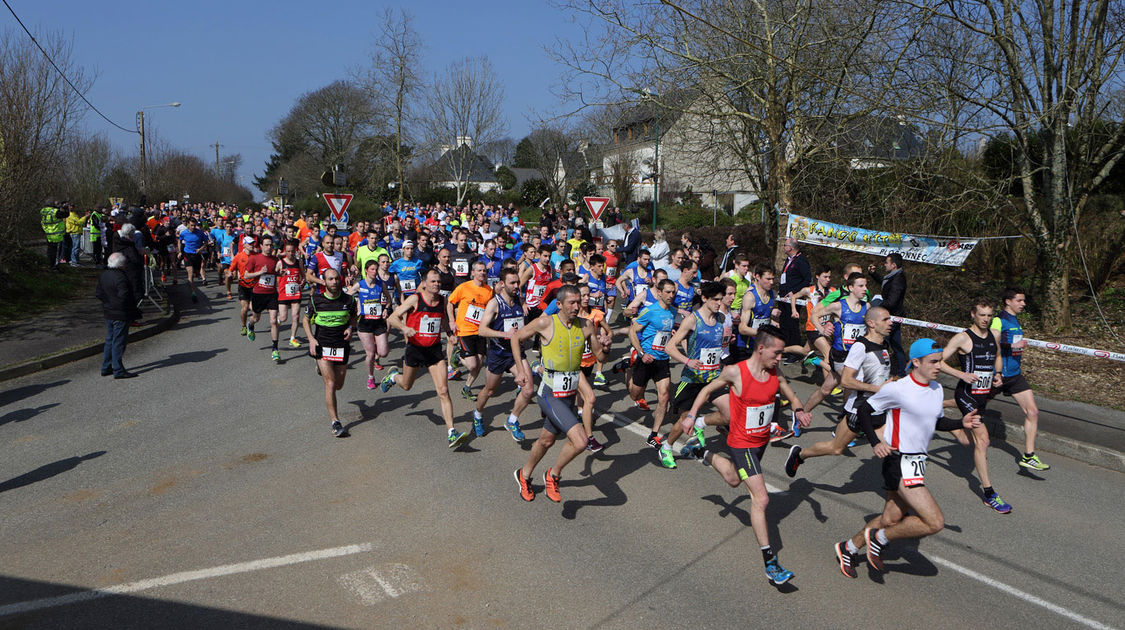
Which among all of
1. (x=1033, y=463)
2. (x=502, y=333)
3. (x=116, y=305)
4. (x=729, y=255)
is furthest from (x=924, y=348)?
(x=116, y=305)

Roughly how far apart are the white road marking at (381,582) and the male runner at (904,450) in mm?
2986

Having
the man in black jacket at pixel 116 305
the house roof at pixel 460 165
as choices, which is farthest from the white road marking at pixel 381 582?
the house roof at pixel 460 165

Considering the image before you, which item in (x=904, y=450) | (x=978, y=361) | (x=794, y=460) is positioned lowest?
(x=794, y=460)

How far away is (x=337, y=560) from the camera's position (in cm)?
513

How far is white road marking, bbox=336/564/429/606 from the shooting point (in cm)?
467

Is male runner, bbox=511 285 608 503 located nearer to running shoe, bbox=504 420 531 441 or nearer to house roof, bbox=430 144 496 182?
running shoe, bbox=504 420 531 441

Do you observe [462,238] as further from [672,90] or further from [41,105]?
[41,105]

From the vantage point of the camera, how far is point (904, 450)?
16.4 ft

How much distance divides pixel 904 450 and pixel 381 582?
12.1 feet

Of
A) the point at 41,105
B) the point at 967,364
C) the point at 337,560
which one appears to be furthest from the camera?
the point at 41,105

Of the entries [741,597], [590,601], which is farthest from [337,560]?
[741,597]

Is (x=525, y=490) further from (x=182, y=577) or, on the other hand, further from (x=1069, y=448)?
(x=1069, y=448)

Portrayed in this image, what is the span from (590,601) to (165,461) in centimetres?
489

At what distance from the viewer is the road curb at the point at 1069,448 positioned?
7.49 metres
